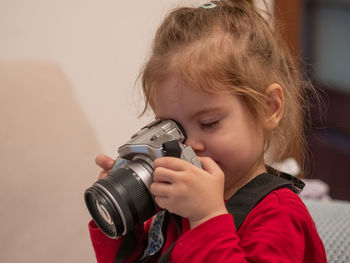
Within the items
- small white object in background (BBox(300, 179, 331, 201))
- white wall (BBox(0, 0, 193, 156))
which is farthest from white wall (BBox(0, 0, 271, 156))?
small white object in background (BBox(300, 179, 331, 201))

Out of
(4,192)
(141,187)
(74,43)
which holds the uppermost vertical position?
(74,43)

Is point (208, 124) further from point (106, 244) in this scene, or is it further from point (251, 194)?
point (106, 244)

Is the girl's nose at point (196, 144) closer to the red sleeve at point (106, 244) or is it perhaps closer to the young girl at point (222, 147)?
the young girl at point (222, 147)

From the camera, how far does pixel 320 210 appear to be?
1.03 meters

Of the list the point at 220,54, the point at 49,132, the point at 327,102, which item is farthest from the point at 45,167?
the point at 327,102

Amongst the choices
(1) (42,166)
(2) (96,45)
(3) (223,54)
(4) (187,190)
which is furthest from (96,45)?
(4) (187,190)

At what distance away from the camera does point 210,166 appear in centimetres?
64

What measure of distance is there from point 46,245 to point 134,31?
1.78 feet

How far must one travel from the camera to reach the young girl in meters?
0.60

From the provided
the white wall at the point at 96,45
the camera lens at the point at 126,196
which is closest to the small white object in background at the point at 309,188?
the white wall at the point at 96,45

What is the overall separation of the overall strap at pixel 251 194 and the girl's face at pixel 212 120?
36mm

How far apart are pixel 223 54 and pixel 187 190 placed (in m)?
0.21

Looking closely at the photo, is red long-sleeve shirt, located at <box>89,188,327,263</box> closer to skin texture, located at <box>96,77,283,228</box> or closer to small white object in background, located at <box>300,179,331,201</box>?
skin texture, located at <box>96,77,283,228</box>

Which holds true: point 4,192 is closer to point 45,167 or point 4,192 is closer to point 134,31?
point 45,167
